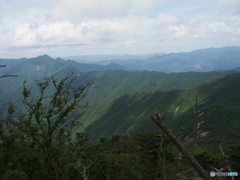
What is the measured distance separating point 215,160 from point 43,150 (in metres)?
22.5

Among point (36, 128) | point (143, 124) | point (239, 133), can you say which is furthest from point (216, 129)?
point (36, 128)

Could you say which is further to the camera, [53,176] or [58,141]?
[58,141]

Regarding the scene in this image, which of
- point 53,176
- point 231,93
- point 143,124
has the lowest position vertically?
point 143,124

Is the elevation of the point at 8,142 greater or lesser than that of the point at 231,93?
greater

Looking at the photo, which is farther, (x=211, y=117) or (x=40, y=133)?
(x=211, y=117)

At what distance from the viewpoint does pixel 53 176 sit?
23125mm

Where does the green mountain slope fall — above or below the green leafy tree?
below

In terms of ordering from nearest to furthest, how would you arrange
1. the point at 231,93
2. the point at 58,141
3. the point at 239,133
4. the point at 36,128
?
the point at 36,128 → the point at 58,141 → the point at 239,133 → the point at 231,93

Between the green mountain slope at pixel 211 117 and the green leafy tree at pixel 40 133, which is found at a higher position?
the green leafy tree at pixel 40 133

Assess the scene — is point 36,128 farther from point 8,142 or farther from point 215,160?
point 215,160

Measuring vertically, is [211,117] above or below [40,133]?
below

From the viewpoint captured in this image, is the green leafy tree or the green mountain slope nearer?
the green leafy tree

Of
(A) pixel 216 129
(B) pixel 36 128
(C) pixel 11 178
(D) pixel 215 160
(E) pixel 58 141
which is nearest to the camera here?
(D) pixel 215 160

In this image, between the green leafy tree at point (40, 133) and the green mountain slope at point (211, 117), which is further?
the green mountain slope at point (211, 117)
